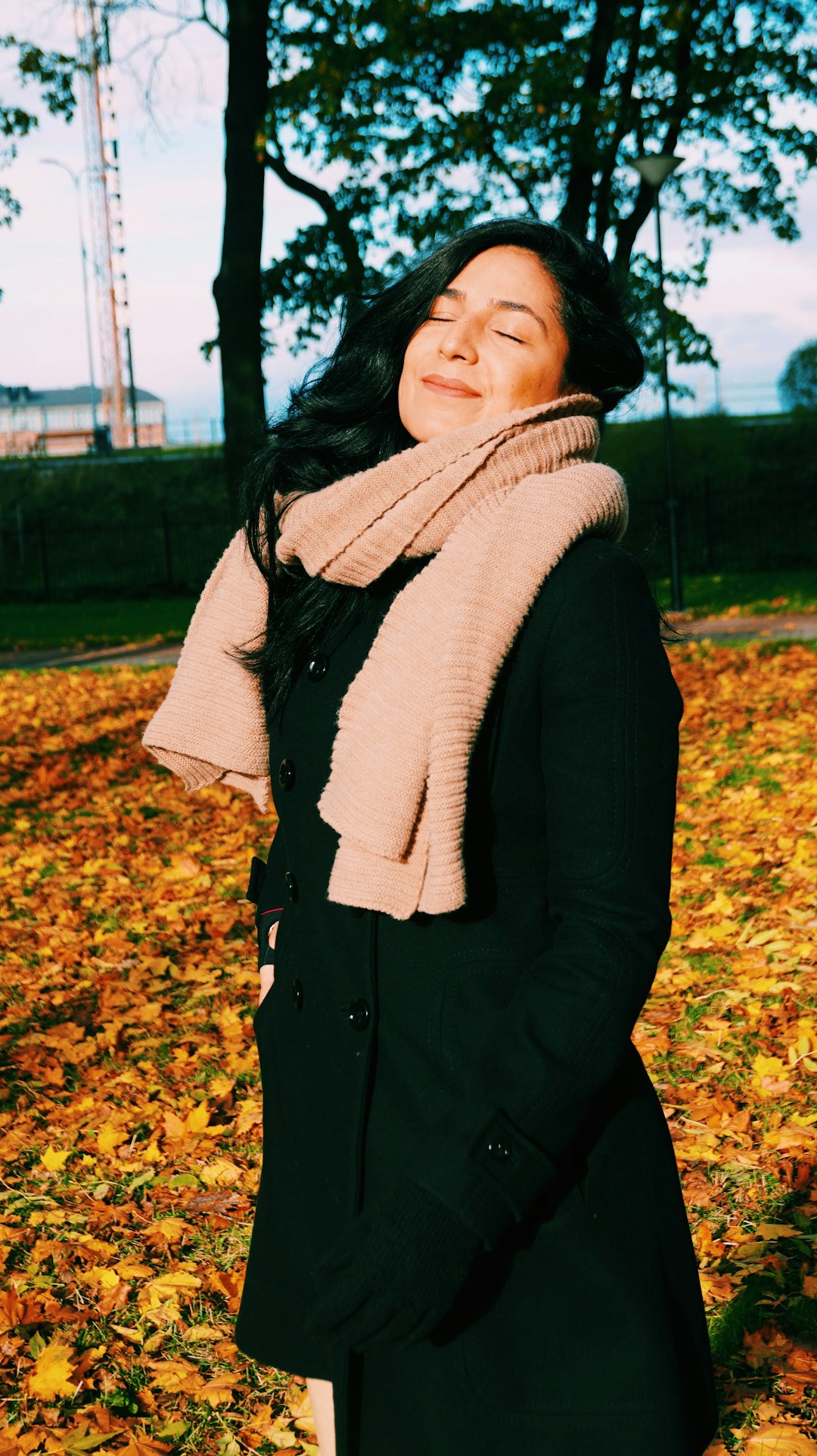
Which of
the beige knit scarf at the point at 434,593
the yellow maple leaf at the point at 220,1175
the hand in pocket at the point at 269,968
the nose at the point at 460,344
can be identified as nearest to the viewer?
the beige knit scarf at the point at 434,593

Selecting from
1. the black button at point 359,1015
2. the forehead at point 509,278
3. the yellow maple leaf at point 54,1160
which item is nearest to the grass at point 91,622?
the yellow maple leaf at point 54,1160

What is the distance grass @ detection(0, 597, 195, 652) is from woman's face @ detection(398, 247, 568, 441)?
1462 cm

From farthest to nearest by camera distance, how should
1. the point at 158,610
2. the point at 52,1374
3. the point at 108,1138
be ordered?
the point at 158,610 < the point at 108,1138 < the point at 52,1374

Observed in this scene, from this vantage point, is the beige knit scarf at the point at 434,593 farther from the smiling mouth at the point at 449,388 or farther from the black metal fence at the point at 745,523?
the black metal fence at the point at 745,523

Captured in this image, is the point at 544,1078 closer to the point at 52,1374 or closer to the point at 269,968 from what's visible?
the point at 269,968

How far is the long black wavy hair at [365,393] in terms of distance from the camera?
180cm

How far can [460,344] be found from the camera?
1746mm

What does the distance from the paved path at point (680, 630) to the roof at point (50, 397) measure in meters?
62.4

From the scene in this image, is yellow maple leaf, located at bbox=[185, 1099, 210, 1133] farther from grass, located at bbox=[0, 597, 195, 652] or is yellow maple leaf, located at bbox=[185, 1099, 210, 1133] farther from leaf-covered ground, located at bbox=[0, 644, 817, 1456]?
grass, located at bbox=[0, 597, 195, 652]

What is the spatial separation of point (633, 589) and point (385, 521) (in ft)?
1.12

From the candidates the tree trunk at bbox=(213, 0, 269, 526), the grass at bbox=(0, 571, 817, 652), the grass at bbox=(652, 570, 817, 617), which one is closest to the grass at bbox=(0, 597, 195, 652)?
the grass at bbox=(0, 571, 817, 652)

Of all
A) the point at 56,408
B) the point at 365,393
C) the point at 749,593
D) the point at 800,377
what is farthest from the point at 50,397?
the point at 365,393

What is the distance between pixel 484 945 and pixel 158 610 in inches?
759

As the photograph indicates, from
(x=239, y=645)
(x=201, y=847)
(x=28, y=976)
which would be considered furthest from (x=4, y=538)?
(x=239, y=645)
